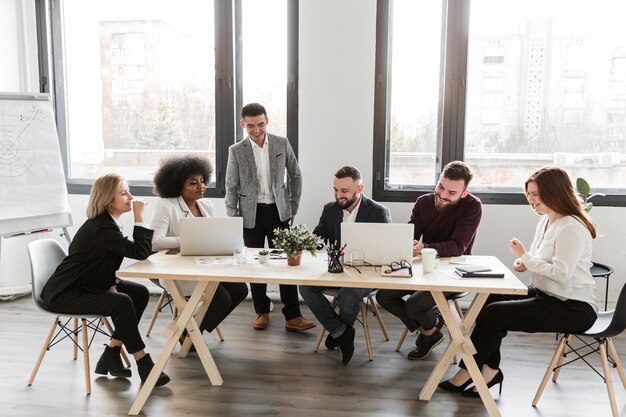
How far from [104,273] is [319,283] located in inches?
50.7

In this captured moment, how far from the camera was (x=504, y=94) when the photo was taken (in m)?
4.56

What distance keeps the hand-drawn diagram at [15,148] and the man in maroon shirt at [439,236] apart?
295cm

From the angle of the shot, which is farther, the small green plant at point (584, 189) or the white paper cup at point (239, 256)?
the small green plant at point (584, 189)

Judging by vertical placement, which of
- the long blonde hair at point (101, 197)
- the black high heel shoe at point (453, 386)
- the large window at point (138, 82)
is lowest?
the black high heel shoe at point (453, 386)

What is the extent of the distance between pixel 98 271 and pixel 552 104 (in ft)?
12.0

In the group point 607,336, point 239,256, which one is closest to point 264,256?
point 239,256

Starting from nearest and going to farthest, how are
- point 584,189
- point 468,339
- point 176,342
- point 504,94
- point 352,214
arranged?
point 468,339 → point 176,342 → point 352,214 → point 584,189 → point 504,94

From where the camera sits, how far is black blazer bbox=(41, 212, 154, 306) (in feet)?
10.1

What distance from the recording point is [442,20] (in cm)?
459

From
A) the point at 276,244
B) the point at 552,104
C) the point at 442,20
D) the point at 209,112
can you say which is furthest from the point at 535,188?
the point at 209,112

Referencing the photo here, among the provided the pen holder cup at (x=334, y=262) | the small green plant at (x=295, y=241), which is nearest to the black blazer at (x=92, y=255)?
the small green plant at (x=295, y=241)

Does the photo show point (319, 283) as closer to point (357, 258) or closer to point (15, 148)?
point (357, 258)

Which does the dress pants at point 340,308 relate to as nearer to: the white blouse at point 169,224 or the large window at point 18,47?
the white blouse at point 169,224

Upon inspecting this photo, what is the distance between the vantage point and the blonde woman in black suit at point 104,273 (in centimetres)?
306
